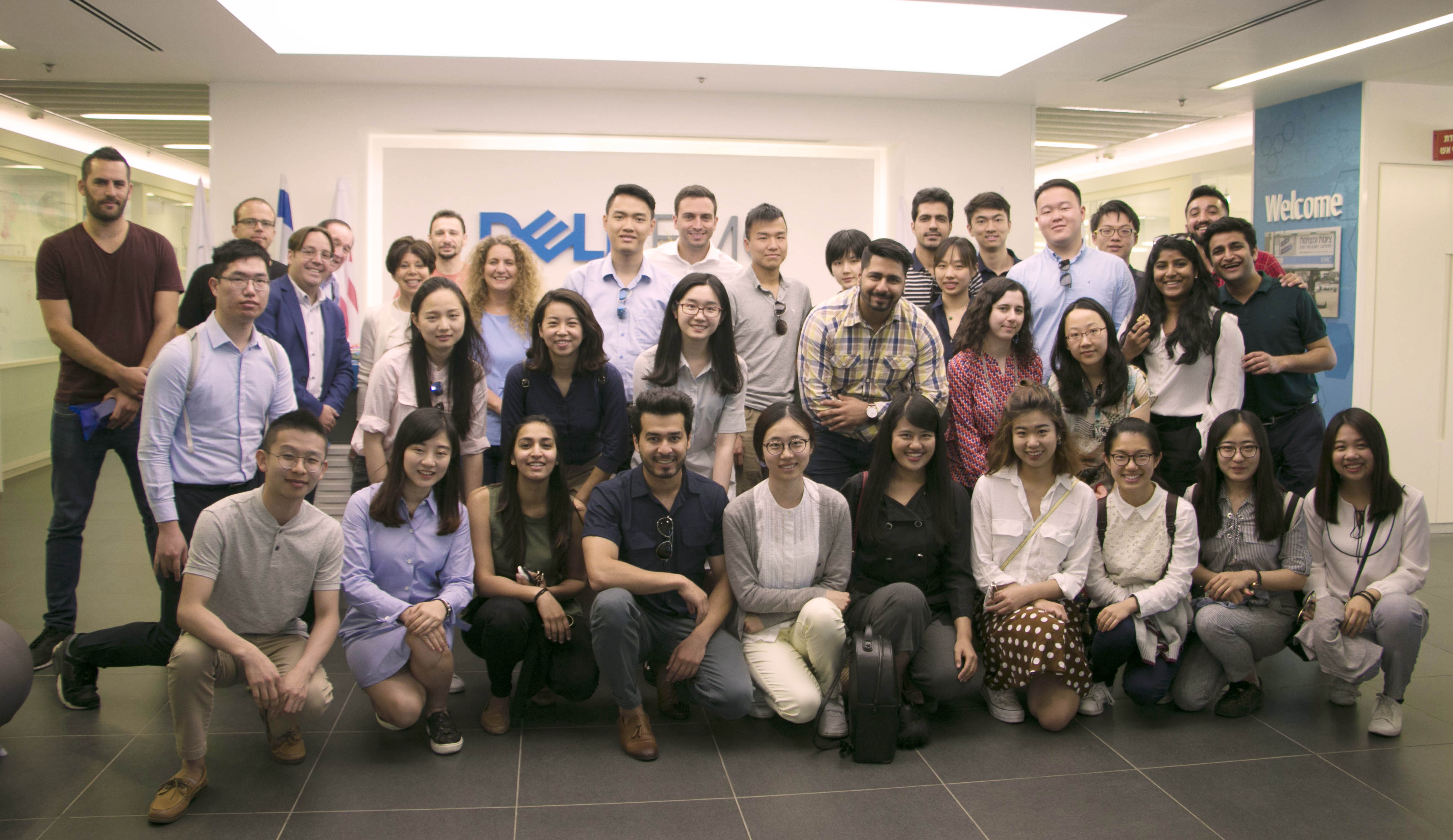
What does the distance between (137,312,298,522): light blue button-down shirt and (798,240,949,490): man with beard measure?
1.95 m

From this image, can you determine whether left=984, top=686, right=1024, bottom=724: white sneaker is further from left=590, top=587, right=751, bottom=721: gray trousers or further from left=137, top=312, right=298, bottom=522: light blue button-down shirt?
left=137, top=312, right=298, bottom=522: light blue button-down shirt

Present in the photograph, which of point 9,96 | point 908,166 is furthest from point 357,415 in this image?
point 9,96

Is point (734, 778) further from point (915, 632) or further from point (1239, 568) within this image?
point (1239, 568)

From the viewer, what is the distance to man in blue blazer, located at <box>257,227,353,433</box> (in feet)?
13.3

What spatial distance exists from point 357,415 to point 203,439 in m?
1.56

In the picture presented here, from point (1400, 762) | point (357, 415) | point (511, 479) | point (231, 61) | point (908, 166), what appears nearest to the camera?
point (1400, 762)

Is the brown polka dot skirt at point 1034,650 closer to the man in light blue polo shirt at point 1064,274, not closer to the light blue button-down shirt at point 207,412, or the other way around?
the man in light blue polo shirt at point 1064,274

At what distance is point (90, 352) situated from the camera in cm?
366

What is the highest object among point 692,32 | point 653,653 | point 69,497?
point 692,32

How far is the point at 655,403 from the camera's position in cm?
314

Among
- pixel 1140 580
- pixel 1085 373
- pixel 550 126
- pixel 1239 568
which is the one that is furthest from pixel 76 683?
pixel 550 126

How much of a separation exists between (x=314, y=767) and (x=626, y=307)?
221 centimetres

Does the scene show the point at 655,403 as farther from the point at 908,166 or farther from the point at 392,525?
the point at 908,166

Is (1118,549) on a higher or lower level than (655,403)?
lower
